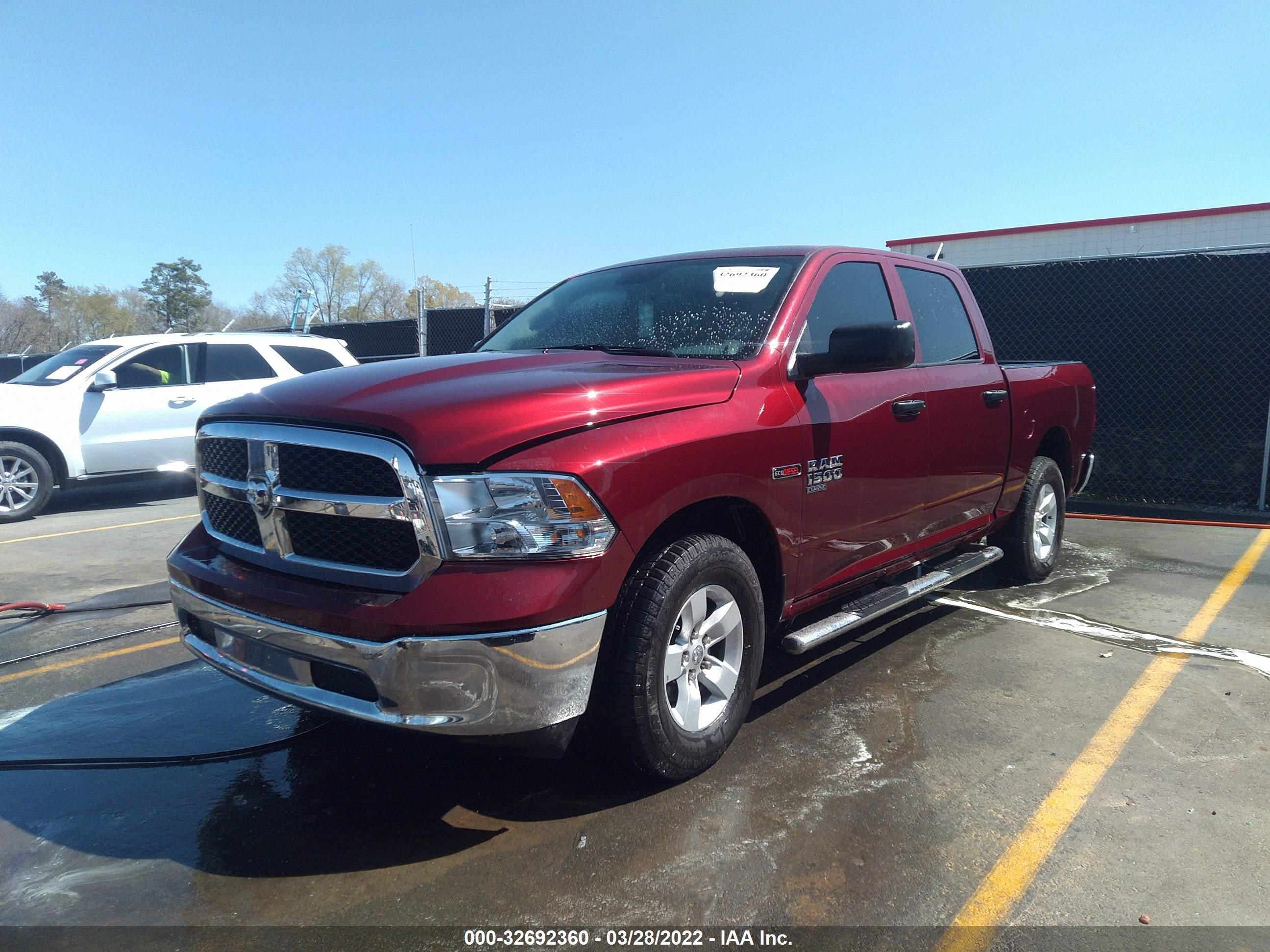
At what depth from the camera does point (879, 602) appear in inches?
154

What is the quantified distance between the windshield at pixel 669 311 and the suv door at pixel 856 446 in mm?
225

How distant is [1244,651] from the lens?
176 inches

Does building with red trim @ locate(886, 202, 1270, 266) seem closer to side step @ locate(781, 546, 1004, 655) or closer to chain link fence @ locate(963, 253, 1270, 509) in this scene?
chain link fence @ locate(963, 253, 1270, 509)

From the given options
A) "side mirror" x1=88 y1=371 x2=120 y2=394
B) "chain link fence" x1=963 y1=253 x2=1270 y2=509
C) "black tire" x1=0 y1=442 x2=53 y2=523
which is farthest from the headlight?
"black tire" x1=0 y1=442 x2=53 y2=523

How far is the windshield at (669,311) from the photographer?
3613 millimetres

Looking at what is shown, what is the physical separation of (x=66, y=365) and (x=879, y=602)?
9554 mm

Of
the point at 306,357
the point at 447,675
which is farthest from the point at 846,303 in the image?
the point at 306,357

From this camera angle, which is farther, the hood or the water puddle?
the water puddle

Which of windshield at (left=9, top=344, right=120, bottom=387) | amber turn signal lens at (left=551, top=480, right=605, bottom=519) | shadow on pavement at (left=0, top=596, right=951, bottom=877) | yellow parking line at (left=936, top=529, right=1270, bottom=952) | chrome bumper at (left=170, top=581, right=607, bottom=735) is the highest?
windshield at (left=9, top=344, right=120, bottom=387)

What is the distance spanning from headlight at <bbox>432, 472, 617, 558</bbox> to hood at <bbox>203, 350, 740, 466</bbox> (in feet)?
0.26

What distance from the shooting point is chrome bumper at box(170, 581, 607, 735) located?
240 centimetres

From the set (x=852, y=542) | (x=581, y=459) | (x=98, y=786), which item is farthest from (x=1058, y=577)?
(x=98, y=786)

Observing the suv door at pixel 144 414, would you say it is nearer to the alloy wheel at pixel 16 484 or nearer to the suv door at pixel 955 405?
the alloy wheel at pixel 16 484

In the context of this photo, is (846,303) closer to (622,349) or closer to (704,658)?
(622,349)
